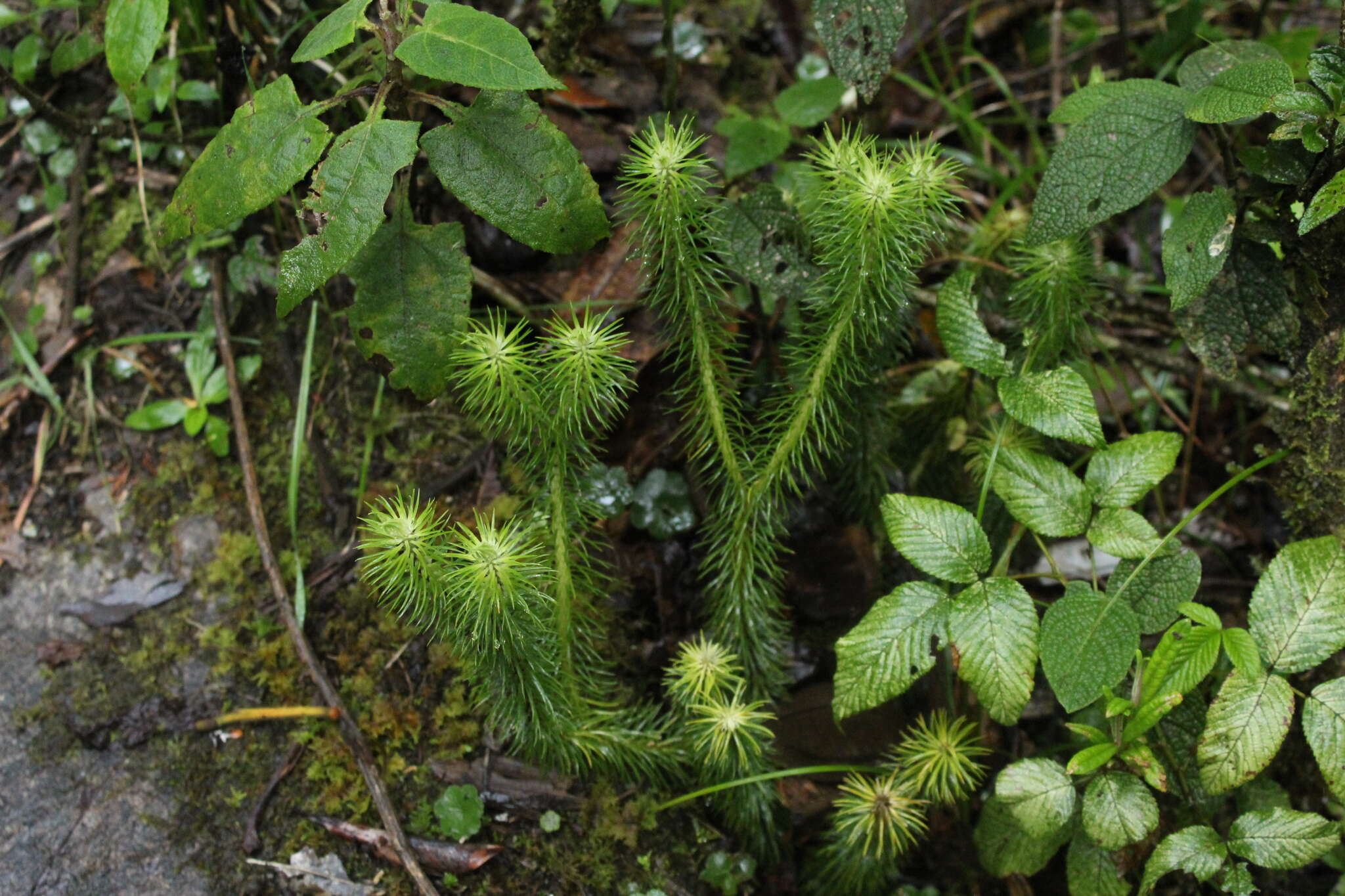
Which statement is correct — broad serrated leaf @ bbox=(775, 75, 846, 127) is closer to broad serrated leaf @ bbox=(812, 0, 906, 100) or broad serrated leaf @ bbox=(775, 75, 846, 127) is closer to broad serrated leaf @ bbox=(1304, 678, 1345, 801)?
broad serrated leaf @ bbox=(812, 0, 906, 100)

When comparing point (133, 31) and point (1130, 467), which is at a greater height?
point (133, 31)

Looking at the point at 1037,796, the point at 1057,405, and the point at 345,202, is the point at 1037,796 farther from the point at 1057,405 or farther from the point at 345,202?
the point at 345,202

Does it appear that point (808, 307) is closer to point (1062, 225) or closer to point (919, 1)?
point (1062, 225)

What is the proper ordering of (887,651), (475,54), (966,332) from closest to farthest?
(475,54) → (887,651) → (966,332)

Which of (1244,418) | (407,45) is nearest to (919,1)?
(1244,418)

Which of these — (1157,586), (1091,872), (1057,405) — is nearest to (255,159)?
(1057,405)

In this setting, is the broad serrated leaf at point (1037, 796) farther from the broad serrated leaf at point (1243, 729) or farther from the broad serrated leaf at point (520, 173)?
the broad serrated leaf at point (520, 173)
